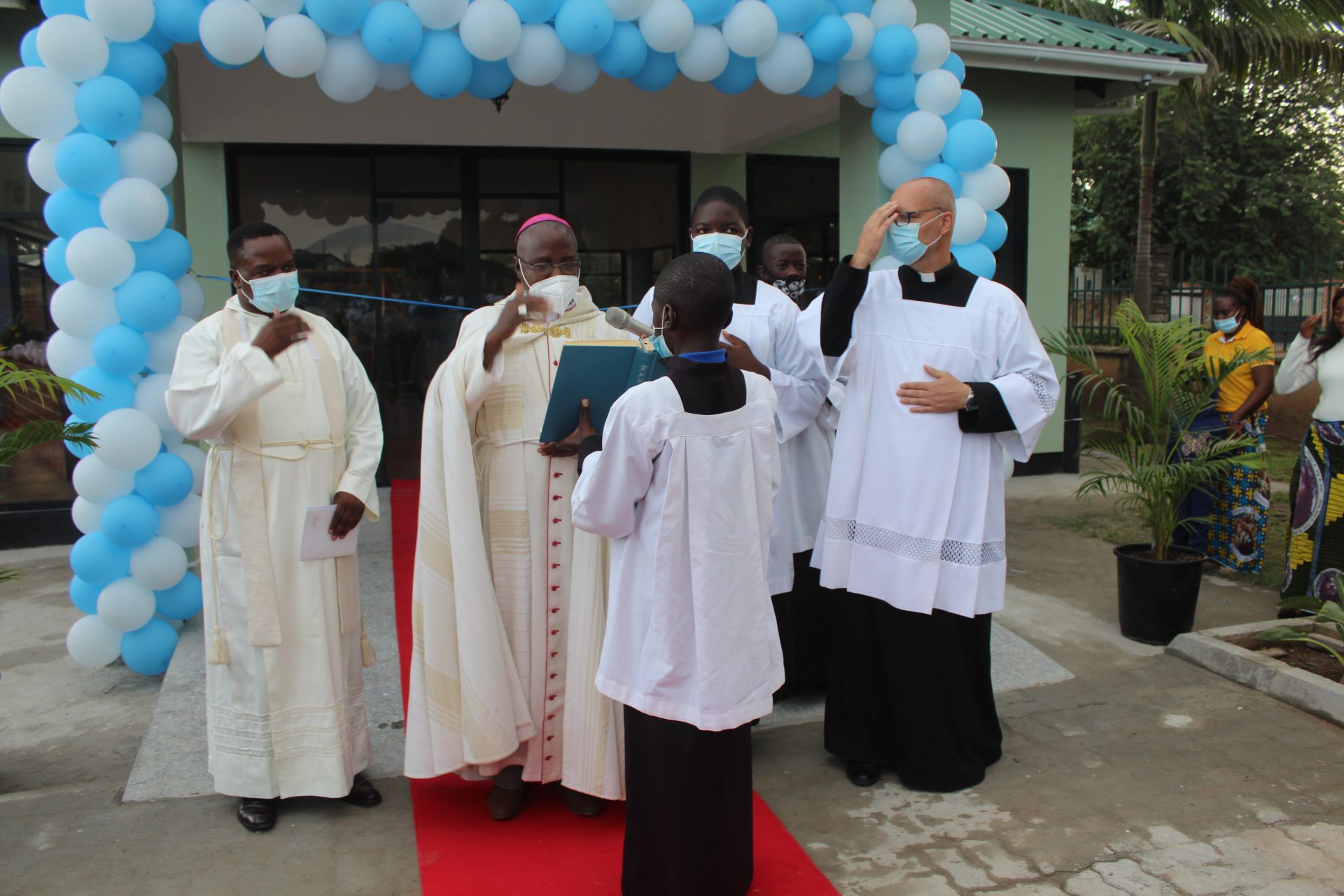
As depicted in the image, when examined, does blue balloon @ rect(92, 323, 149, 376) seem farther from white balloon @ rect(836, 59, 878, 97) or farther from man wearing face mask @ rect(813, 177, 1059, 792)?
white balloon @ rect(836, 59, 878, 97)

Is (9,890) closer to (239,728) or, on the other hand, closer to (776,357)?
(239,728)

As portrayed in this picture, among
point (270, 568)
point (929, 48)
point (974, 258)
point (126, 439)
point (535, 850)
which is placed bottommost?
point (535, 850)

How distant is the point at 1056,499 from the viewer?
9.12m

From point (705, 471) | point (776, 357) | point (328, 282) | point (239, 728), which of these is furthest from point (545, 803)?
point (328, 282)

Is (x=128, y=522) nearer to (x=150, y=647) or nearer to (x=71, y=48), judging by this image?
(x=150, y=647)

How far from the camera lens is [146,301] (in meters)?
4.71

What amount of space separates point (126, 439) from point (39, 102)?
1.50m

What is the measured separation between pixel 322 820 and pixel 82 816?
0.89 metres

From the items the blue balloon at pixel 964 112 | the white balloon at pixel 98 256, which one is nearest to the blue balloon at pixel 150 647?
the white balloon at pixel 98 256

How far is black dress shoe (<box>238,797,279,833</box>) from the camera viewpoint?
3.53m

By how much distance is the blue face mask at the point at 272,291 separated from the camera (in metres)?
3.46

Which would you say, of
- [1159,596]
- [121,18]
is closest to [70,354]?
[121,18]

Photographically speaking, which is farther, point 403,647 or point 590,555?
point 403,647

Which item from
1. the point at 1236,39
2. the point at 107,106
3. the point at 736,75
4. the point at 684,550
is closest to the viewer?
the point at 684,550
